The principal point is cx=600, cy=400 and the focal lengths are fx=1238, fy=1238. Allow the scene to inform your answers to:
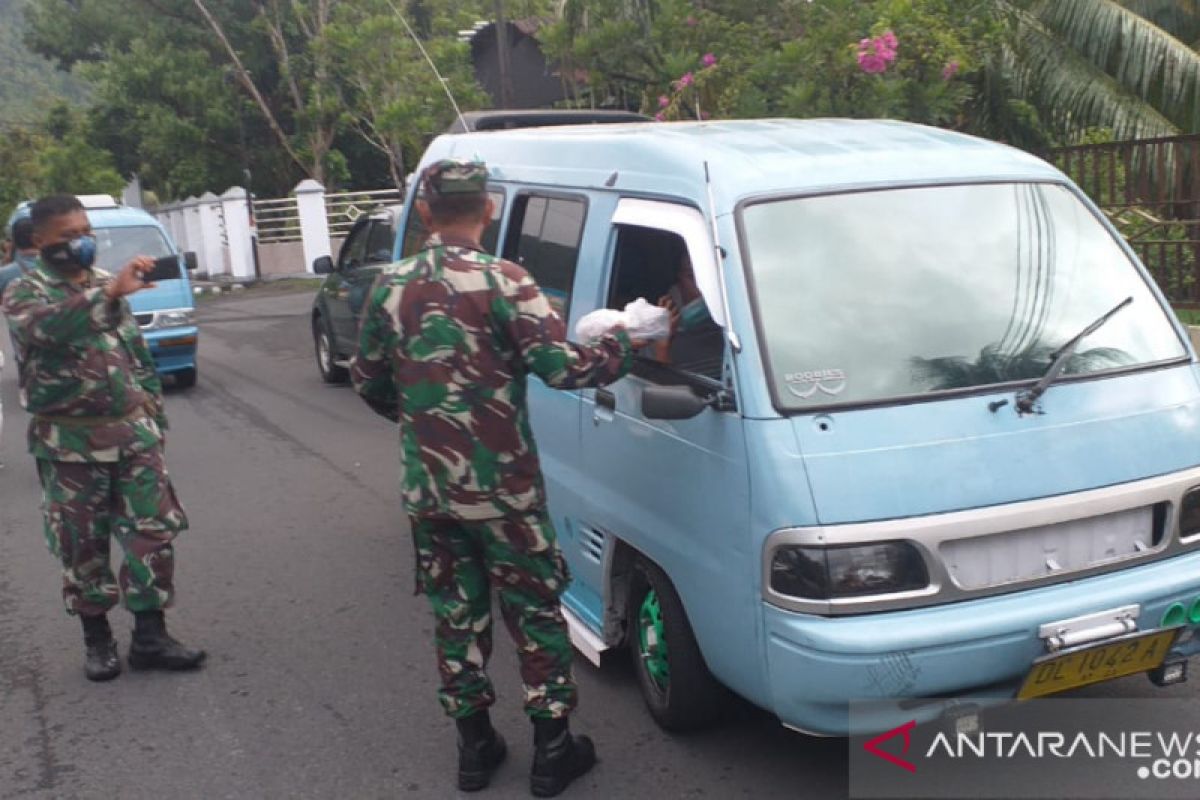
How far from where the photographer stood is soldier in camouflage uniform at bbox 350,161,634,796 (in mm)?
3590

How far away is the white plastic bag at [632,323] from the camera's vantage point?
12.0 ft

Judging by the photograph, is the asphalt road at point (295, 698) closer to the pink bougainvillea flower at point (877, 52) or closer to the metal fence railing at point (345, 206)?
the pink bougainvillea flower at point (877, 52)

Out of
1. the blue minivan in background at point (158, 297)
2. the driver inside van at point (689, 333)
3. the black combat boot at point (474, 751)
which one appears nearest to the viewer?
the driver inside van at point (689, 333)

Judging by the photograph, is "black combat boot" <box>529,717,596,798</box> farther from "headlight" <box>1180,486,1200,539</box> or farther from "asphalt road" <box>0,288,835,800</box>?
"headlight" <box>1180,486,1200,539</box>

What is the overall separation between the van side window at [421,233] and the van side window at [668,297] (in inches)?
44.5

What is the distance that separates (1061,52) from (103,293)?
11.1 metres

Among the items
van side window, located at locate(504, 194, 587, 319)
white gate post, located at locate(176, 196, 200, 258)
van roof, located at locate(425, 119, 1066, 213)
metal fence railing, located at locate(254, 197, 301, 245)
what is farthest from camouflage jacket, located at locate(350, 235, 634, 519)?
white gate post, located at locate(176, 196, 200, 258)

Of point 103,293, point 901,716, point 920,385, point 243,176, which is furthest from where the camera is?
point 243,176

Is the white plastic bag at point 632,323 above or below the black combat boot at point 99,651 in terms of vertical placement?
above

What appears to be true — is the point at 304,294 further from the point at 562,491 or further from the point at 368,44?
the point at 562,491

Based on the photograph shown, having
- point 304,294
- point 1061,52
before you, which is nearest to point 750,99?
point 1061,52

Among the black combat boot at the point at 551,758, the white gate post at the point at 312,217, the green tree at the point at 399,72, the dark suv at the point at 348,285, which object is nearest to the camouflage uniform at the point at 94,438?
the black combat boot at the point at 551,758

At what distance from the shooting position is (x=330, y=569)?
6.37 meters

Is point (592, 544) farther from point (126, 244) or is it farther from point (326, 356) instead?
point (126, 244)
